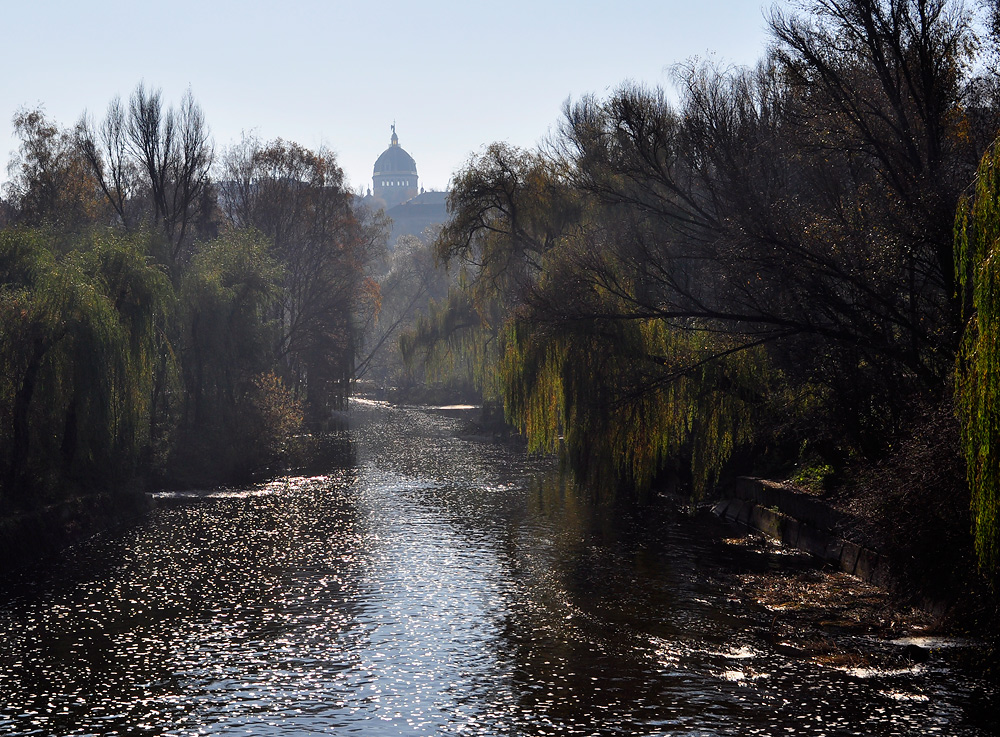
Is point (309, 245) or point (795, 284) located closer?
point (795, 284)

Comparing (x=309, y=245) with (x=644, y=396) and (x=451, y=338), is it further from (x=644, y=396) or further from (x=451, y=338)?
(x=644, y=396)

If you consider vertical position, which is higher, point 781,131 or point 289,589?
point 781,131

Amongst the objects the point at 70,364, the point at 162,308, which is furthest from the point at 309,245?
the point at 70,364

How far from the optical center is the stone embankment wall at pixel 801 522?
17469 millimetres

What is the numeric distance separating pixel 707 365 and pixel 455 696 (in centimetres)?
1194

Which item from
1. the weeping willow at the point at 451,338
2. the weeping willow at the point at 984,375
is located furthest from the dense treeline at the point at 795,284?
the weeping willow at the point at 451,338

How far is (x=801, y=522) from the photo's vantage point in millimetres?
20406

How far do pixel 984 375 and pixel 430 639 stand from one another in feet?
25.4

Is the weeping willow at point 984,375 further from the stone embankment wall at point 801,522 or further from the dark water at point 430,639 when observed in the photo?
the stone embankment wall at point 801,522

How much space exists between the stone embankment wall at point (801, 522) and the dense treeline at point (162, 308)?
532 inches

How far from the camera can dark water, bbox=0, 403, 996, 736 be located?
11398 mm

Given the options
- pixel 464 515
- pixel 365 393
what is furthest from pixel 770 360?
pixel 365 393

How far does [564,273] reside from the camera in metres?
23.5

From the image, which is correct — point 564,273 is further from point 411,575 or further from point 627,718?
point 627,718
